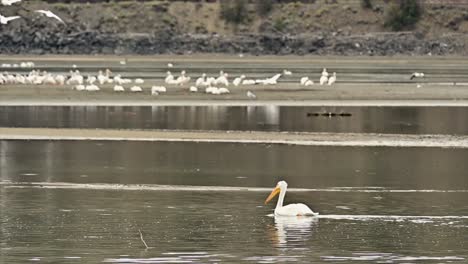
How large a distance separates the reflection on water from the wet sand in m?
1.33

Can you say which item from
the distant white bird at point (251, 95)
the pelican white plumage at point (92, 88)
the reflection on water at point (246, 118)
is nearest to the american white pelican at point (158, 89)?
the pelican white plumage at point (92, 88)

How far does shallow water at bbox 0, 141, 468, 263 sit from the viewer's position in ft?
58.3

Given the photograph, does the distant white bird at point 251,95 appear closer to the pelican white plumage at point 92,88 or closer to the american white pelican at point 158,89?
the american white pelican at point 158,89

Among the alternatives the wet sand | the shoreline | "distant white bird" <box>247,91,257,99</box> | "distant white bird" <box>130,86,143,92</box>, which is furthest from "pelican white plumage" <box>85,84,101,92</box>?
the wet sand

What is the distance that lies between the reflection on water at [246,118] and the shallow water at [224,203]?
4580 millimetres

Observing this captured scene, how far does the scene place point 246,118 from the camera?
41188mm

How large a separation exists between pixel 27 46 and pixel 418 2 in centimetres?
3331

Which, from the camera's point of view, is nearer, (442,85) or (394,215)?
(394,215)

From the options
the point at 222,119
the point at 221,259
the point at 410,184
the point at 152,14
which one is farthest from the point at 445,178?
the point at 152,14

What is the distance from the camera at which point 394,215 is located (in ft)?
69.6

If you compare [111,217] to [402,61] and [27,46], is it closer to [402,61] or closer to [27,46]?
[402,61]

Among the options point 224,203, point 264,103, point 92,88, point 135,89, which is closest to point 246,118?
point 264,103

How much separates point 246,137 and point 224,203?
12.1 metres

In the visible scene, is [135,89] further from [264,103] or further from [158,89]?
[264,103]
